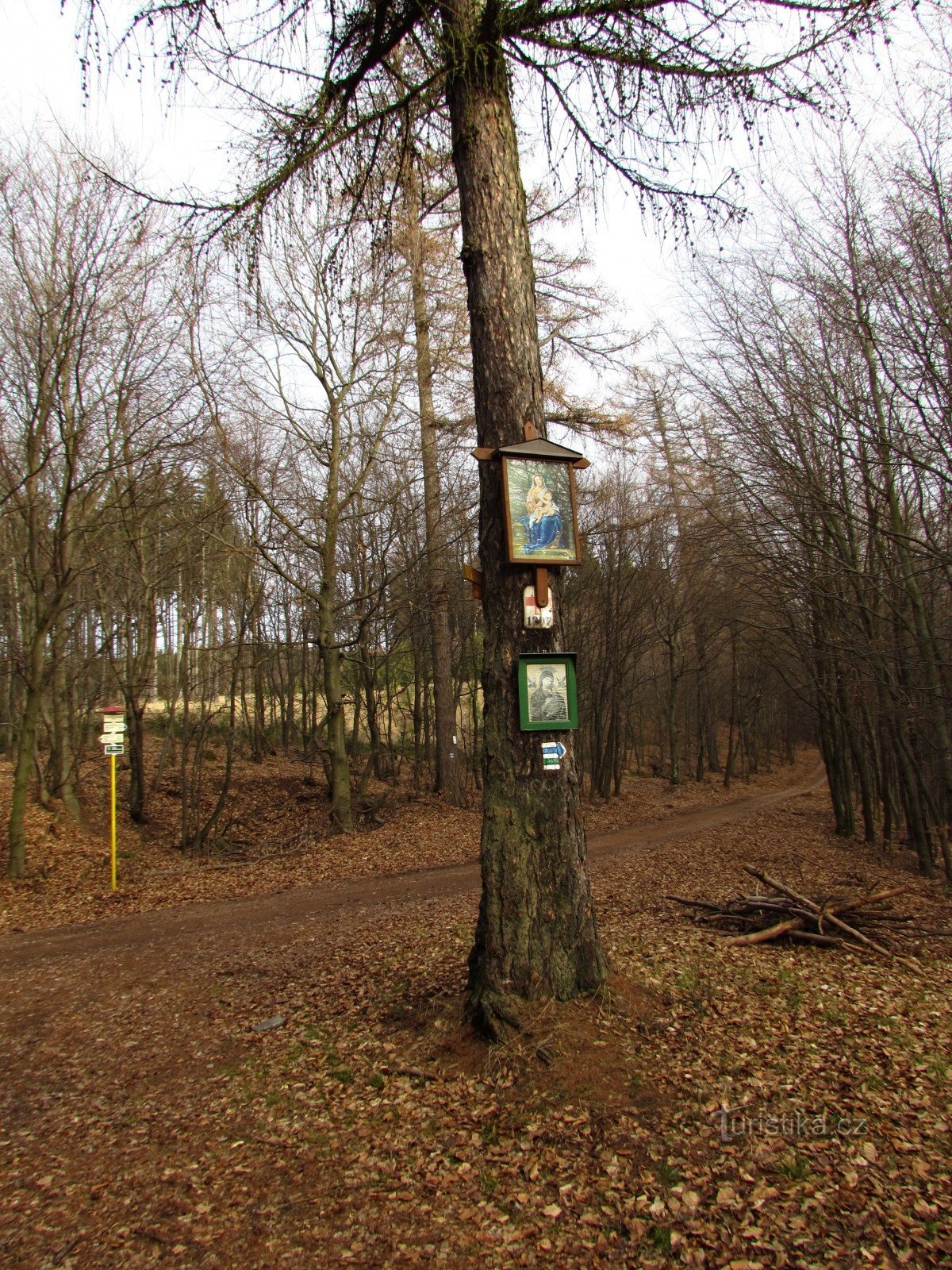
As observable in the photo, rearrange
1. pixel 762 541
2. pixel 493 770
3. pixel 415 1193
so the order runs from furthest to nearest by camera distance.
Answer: pixel 762 541, pixel 493 770, pixel 415 1193

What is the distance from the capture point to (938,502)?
29.6 feet

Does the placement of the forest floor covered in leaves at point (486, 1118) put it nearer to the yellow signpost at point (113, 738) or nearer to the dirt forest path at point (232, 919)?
the dirt forest path at point (232, 919)

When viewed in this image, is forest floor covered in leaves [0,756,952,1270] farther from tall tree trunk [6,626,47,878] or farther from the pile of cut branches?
tall tree trunk [6,626,47,878]

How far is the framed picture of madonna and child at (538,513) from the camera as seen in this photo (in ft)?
14.3

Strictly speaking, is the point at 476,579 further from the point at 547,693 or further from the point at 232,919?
the point at 232,919

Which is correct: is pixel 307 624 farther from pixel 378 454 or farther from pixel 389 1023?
pixel 389 1023

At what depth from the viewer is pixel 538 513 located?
4.43 metres

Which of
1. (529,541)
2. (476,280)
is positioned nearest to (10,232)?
(476,280)

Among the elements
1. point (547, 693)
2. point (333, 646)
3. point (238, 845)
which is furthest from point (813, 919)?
point (238, 845)

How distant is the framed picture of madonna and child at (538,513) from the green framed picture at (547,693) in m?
0.57

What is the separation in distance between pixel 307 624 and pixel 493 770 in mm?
16563

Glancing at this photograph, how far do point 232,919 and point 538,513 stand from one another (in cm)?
699

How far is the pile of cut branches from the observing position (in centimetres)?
569

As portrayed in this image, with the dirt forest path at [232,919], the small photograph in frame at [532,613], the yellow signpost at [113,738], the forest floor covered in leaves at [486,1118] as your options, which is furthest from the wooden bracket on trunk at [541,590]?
the yellow signpost at [113,738]
